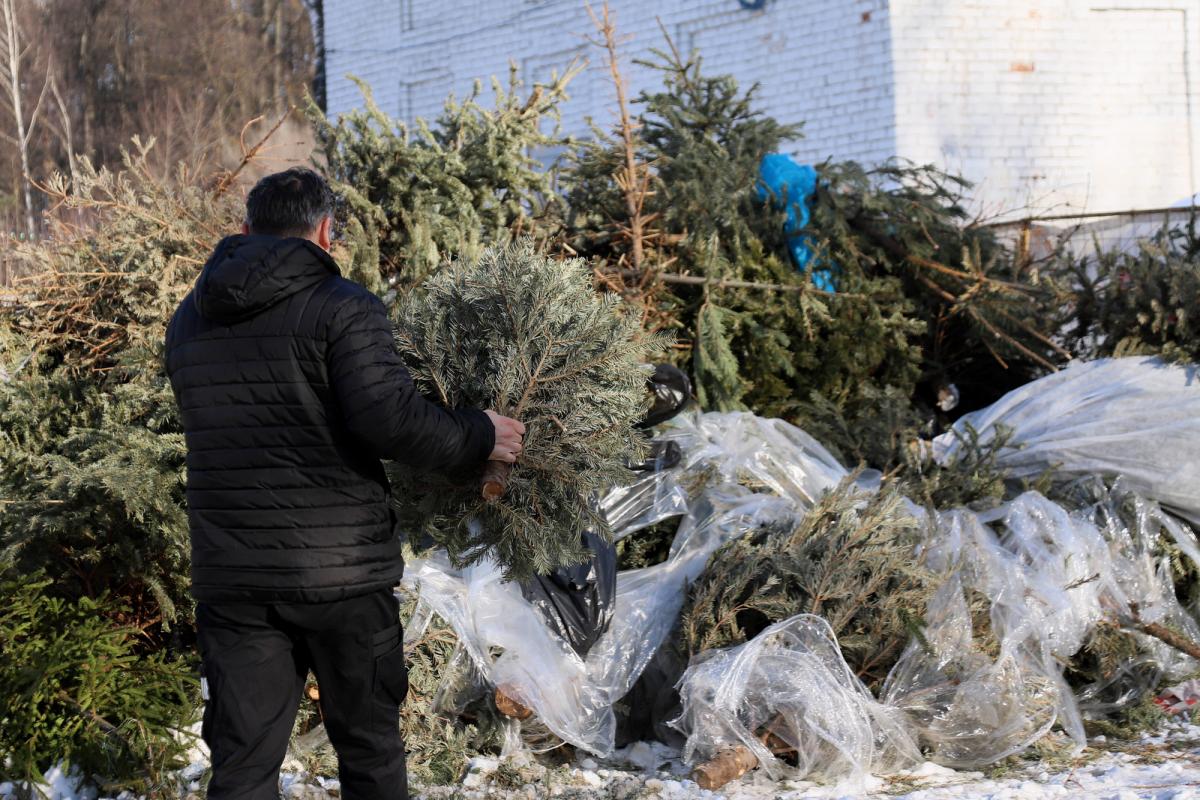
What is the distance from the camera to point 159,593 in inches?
148

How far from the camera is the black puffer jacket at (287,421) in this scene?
7.82ft

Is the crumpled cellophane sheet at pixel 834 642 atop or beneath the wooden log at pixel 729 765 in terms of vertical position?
atop

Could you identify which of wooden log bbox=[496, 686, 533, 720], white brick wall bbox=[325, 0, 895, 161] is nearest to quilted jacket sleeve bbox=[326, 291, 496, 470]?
wooden log bbox=[496, 686, 533, 720]

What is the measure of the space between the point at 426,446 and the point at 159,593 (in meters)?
1.80

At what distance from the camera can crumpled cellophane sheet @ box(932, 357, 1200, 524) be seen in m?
4.62

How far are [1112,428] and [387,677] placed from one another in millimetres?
3594

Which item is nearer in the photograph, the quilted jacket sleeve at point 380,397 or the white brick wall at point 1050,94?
the quilted jacket sleeve at point 380,397

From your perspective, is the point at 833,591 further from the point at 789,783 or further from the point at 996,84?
the point at 996,84

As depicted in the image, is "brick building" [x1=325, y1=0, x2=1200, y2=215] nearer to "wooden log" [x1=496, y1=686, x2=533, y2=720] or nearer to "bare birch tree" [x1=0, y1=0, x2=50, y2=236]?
"wooden log" [x1=496, y1=686, x2=533, y2=720]

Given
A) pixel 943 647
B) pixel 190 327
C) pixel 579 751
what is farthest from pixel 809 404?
pixel 190 327

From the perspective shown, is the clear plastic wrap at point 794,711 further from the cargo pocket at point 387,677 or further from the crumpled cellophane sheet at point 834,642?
the cargo pocket at point 387,677

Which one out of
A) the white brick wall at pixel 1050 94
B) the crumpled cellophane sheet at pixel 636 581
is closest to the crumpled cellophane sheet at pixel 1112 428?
the crumpled cellophane sheet at pixel 636 581

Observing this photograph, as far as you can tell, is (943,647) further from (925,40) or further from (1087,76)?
(1087,76)

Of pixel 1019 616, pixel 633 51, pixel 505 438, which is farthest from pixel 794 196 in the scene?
pixel 633 51
